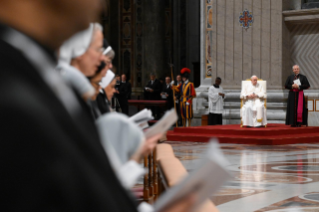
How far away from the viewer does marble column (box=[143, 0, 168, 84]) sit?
21188 mm

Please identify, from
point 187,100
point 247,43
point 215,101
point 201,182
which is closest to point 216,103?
point 215,101

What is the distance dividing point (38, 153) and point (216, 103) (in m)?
14.6

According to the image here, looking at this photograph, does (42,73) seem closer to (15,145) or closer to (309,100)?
(15,145)

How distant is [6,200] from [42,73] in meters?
0.14

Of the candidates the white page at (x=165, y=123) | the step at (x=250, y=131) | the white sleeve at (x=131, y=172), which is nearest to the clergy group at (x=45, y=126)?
the white sleeve at (x=131, y=172)

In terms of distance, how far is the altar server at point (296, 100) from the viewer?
12.8 metres

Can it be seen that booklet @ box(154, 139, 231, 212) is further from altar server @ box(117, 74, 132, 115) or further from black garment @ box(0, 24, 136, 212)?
altar server @ box(117, 74, 132, 115)

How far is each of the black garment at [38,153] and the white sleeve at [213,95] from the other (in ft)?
47.8

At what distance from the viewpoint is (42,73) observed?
1.81ft

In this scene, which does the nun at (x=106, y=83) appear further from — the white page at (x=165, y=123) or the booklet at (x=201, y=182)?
the booklet at (x=201, y=182)

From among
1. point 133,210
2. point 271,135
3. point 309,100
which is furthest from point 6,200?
point 309,100

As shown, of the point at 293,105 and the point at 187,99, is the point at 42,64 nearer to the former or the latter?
the point at 293,105

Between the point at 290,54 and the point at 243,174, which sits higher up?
the point at 290,54

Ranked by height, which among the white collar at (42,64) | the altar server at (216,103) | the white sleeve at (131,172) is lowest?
the altar server at (216,103)
